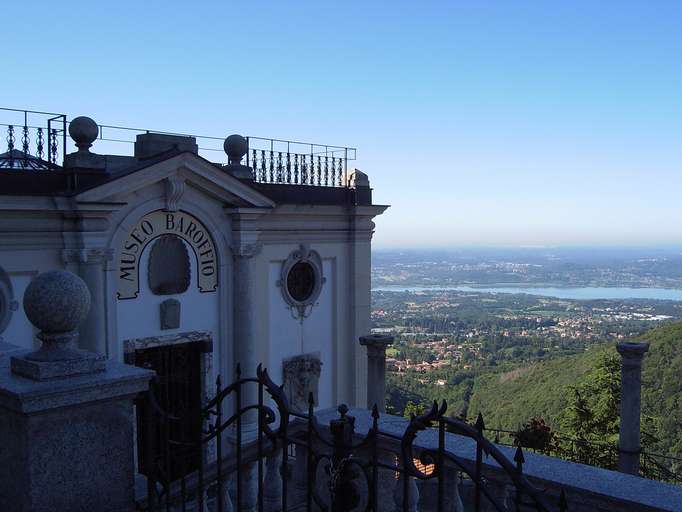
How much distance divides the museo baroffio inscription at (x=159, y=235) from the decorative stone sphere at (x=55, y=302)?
780cm

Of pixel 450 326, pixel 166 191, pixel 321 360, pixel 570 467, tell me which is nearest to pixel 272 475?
pixel 570 467

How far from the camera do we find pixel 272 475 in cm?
480

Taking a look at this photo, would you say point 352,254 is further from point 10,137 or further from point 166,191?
point 10,137

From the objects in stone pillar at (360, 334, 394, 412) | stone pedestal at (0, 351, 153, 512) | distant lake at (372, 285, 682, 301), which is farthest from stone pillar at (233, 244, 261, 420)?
distant lake at (372, 285, 682, 301)

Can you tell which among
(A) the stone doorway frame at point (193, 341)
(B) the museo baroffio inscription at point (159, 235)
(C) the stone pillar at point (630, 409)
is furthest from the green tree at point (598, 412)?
(B) the museo baroffio inscription at point (159, 235)

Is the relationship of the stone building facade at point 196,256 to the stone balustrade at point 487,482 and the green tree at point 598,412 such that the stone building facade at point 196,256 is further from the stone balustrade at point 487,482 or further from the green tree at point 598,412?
the green tree at point 598,412

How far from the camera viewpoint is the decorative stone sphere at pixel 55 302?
369 centimetres

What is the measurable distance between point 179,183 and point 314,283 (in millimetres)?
4176

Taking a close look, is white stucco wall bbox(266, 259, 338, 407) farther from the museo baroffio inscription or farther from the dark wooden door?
the dark wooden door

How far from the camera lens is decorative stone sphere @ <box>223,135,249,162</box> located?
13.3 m

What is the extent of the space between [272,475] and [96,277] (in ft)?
23.2

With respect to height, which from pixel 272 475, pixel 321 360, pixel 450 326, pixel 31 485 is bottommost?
pixel 450 326

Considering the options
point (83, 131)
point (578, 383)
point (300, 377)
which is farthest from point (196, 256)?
point (578, 383)

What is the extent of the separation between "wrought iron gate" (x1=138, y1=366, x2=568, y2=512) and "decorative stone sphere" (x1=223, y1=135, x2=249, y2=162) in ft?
28.2
